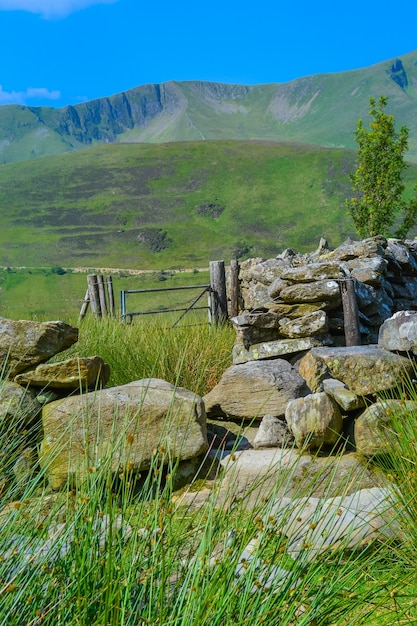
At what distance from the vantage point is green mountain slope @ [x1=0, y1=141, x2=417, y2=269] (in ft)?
436

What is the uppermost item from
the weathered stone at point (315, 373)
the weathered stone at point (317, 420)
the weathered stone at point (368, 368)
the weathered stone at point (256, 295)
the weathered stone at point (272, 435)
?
the weathered stone at point (256, 295)

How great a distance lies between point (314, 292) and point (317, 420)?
2.66 m

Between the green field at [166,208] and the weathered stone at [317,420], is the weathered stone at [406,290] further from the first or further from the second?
the green field at [166,208]

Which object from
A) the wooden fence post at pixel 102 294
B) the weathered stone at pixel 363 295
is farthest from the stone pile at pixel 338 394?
the wooden fence post at pixel 102 294

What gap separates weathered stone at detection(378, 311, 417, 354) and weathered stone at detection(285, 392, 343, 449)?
0.80m

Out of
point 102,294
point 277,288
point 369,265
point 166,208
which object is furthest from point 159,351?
point 166,208

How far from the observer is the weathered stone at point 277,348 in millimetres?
7457

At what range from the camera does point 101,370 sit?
5992 mm

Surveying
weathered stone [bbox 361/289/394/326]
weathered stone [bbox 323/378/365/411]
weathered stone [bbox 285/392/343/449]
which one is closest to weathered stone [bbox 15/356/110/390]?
weathered stone [bbox 285/392/343/449]

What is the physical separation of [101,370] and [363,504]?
2781mm

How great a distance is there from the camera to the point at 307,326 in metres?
7.55

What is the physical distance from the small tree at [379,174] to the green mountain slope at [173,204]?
328 ft

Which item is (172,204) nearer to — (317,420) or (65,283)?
(65,283)

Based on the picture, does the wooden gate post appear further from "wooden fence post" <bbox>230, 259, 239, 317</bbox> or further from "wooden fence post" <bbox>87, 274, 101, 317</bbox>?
"wooden fence post" <bbox>87, 274, 101, 317</bbox>
